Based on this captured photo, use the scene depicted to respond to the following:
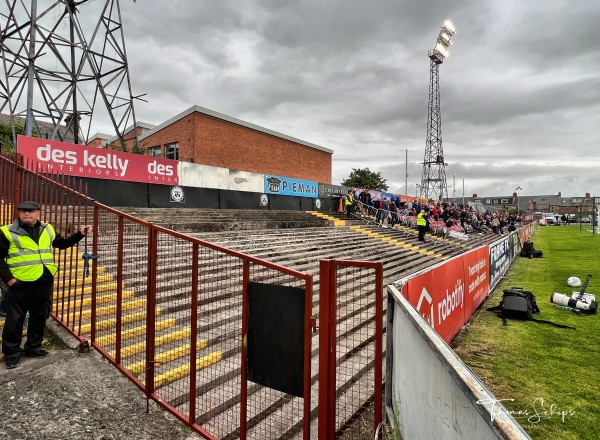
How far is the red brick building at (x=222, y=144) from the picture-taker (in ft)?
87.4

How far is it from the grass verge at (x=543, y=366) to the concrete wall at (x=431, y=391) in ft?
2.06

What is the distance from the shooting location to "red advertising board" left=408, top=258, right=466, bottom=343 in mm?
4977

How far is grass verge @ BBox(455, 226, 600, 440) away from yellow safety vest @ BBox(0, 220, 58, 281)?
4449 mm

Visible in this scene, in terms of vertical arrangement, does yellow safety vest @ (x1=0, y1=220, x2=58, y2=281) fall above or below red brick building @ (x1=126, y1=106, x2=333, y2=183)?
below

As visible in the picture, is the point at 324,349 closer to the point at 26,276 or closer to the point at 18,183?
the point at 26,276

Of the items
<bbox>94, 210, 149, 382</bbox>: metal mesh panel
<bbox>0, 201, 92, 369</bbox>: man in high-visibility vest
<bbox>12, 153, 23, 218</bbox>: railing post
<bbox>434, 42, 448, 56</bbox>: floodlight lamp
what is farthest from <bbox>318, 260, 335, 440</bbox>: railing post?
<bbox>434, 42, 448, 56</bbox>: floodlight lamp

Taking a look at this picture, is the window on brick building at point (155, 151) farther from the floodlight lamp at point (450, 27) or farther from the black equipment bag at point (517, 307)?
the floodlight lamp at point (450, 27)

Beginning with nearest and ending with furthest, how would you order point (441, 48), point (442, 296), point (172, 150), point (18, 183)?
point (18, 183) < point (442, 296) < point (172, 150) < point (441, 48)

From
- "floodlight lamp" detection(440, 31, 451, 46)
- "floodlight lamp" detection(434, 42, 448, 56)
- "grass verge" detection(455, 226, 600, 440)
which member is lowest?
"grass verge" detection(455, 226, 600, 440)

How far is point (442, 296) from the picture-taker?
6156 mm

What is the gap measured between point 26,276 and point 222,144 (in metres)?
25.8

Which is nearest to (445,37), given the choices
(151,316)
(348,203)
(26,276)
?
(348,203)

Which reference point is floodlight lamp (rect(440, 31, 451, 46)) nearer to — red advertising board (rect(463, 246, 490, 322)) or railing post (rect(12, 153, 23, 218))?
red advertising board (rect(463, 246, 490, 322))

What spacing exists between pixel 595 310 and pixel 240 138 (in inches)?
1031
